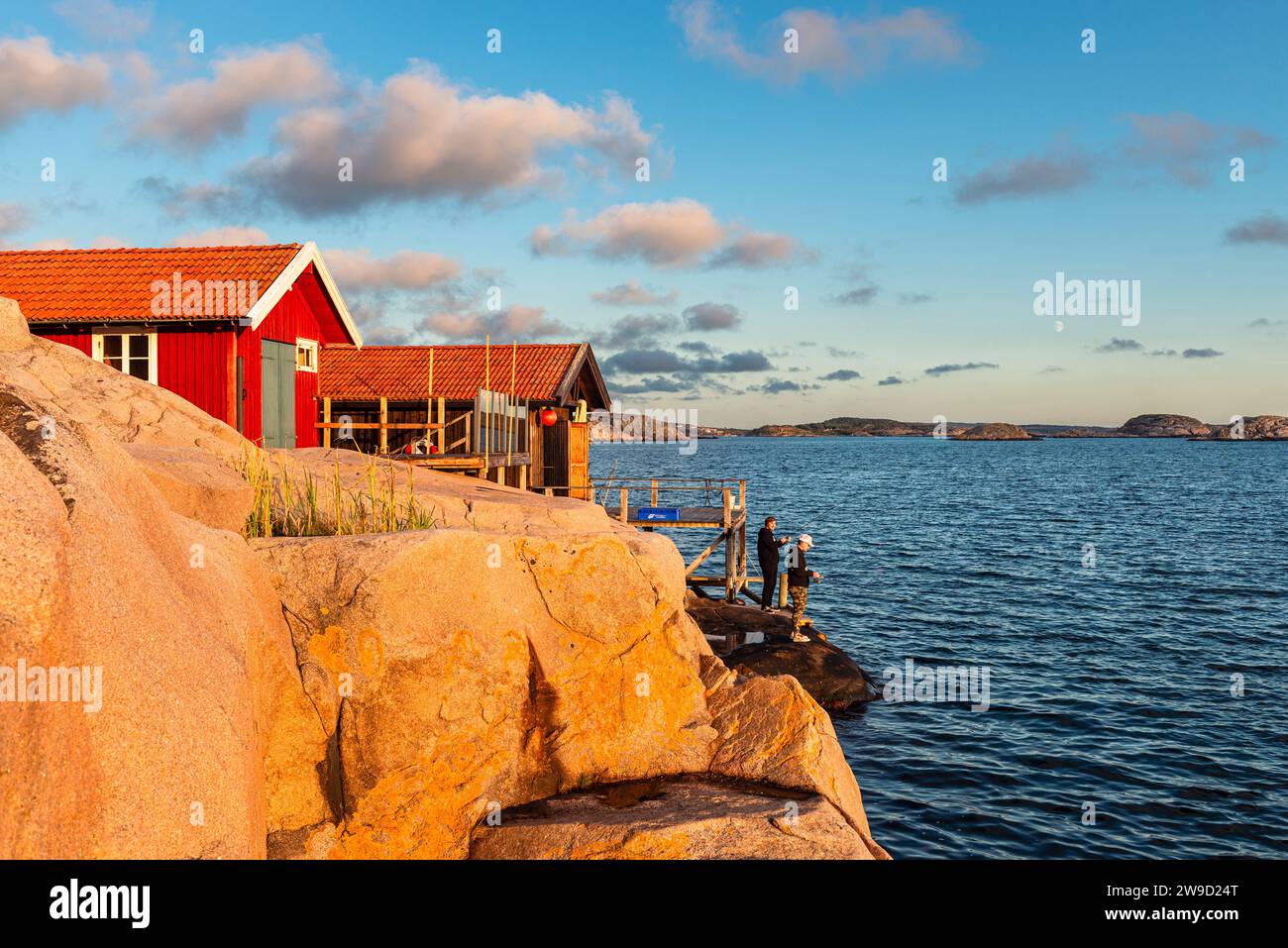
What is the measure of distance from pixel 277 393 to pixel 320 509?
36.7ft

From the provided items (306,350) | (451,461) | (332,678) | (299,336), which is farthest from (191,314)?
(332,678)

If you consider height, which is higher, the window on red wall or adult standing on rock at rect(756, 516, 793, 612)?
the window on red wall

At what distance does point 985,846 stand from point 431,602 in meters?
9.27

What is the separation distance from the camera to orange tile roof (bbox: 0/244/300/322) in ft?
63.5

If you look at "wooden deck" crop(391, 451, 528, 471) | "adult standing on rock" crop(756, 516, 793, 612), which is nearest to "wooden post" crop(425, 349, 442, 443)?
"wooden deck" crop(391, 451, 528, 471)

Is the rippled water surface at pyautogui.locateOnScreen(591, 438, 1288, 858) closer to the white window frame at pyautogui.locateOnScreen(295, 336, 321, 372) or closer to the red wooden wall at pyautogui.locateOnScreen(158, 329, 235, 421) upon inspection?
the red wooden wall at pyautogui.locateOnScreen(158, 329, 235, 421)

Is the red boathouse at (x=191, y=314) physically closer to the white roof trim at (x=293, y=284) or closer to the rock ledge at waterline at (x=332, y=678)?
the white roof trim at (x=293, y=284)

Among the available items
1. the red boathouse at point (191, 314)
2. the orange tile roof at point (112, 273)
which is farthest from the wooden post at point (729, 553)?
the orange tile roof at point (112, 273)

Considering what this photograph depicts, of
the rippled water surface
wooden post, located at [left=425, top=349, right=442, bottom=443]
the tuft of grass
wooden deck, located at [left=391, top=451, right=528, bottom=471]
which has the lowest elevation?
the rippled water surface

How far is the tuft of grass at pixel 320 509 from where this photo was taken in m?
10.0

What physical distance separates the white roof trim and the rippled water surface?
48.0ft
